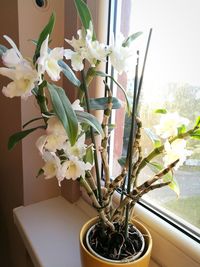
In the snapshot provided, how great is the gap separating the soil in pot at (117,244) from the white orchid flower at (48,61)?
14.6 inches

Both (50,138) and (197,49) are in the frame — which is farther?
(197,49)

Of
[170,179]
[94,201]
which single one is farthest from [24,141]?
[170,179]

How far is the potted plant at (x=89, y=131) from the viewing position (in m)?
0.36

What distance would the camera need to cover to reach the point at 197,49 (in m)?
0.54

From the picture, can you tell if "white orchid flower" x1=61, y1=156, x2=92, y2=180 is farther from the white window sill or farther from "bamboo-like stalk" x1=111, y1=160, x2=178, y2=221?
the white window sill

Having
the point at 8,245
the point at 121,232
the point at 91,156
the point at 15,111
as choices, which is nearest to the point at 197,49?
the point at 91,156

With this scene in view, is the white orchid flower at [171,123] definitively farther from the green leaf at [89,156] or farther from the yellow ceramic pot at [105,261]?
the yellow ceramic pot at [105,261]

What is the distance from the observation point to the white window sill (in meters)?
0.72

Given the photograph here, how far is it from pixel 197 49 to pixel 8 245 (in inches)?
47.7

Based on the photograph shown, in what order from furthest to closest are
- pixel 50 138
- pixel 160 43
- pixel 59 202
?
pixel 59 202 → pixel 160 43 → pixel 50 138

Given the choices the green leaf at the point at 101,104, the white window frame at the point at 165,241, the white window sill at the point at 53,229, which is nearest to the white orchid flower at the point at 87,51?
the green leaf at the point at 101,104

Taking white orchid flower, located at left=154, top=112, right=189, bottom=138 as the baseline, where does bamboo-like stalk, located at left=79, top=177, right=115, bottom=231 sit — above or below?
below

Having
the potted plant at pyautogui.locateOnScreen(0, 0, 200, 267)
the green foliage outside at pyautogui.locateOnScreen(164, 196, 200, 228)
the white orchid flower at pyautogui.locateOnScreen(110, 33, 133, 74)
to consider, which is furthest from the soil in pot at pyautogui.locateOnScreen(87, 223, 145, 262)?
the white orchid flower at pyautogui.locateOnScreen(110, 33, 133, 74)

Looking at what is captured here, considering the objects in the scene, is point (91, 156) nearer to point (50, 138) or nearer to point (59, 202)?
point (50, 138)
